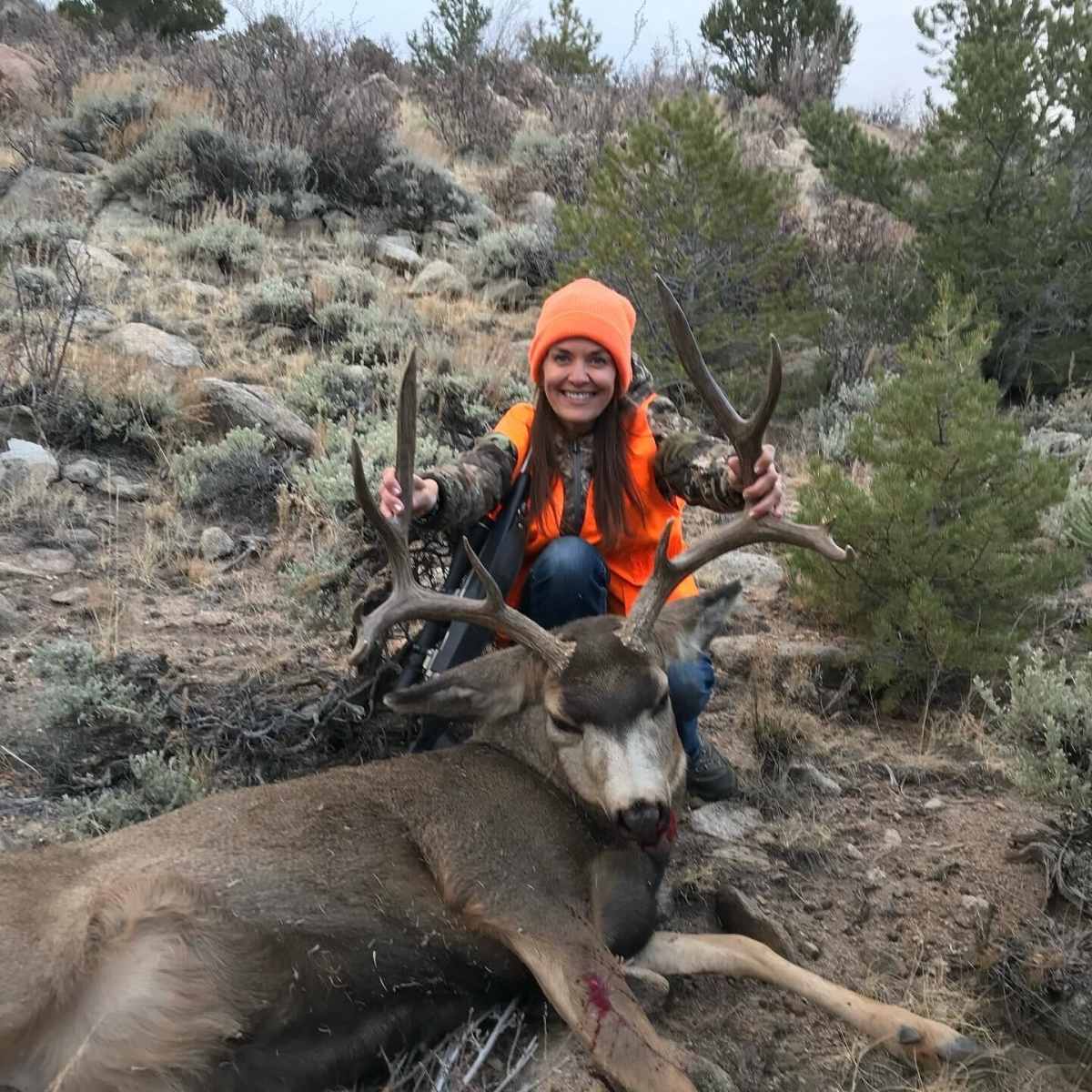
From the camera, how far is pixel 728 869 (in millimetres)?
4074

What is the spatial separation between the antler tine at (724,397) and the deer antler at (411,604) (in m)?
0.94

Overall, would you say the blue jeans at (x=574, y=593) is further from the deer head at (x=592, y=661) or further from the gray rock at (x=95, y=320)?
the gray rock at (x=95, y=320)

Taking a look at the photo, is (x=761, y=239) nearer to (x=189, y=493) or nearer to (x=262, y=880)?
(x=189, y=493)

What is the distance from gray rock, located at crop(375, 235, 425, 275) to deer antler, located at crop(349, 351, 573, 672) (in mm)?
9232

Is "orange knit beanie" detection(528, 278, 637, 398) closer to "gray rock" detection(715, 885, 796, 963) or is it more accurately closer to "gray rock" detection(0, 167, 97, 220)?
"gray rock" detection(715, 885, 796, 963)

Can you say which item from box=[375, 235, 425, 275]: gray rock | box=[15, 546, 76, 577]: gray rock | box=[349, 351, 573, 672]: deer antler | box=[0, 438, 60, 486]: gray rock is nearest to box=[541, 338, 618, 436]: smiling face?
box=[349, 351, 573, 672]: deer antler

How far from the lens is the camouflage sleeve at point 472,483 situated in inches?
167

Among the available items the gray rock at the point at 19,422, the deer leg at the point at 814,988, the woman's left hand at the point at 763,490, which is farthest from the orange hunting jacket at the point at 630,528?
the gray rock at the point at 19,422

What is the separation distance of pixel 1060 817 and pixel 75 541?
16.8 feet

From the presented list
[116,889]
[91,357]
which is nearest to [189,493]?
[91,357]

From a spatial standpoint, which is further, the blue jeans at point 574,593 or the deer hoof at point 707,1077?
the blue jeans at point 574,593

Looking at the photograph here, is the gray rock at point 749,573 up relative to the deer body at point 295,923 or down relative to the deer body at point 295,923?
up

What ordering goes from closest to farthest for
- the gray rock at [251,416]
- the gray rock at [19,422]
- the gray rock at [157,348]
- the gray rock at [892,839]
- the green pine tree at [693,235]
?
the gray rock at [892,839]
the gray rock at [19,422]
the gray rock at [251,416]
the gray rock at [157,348]
the green pine tree at [693,235]

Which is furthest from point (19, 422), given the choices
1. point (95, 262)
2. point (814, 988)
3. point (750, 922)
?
point (814, 988)
